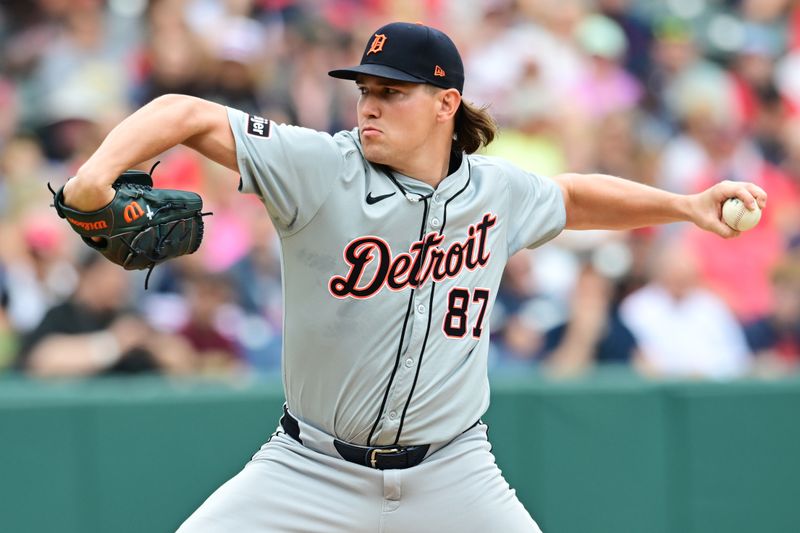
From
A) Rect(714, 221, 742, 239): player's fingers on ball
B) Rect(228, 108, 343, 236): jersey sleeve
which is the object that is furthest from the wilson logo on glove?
Rect(714, 221, 742, 239): player's fingers on ball

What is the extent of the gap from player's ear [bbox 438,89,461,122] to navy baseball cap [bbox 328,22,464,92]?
3 centimetres

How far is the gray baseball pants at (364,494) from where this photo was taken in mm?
3611

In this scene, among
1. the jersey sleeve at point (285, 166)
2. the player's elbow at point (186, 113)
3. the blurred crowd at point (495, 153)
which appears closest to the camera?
the player's elbow at point (186, 113)

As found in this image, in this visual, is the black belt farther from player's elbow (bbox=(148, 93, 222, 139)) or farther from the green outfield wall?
the green outfield wall

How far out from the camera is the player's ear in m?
3.77

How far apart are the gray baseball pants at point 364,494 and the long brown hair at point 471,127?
1.05m

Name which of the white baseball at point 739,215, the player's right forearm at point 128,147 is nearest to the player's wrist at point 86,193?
the player's right forearm at point 128,147

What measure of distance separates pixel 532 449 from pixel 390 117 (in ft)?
7.77

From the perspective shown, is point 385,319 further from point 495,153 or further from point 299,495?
point 495,153

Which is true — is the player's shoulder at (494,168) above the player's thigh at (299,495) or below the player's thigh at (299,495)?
above

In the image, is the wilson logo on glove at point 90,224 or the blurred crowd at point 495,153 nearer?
the wilson logo on glove at point 90,224

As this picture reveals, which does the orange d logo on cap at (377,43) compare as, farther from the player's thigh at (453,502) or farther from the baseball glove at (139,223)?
the player's thigh at (453,502)

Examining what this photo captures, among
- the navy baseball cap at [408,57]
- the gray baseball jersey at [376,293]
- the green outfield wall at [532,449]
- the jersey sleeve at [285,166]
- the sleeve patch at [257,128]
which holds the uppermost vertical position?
the navy baseball cap at [408,57]

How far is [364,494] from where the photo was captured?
3682 mm
